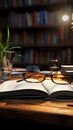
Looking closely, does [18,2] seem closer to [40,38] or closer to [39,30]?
[39,30]

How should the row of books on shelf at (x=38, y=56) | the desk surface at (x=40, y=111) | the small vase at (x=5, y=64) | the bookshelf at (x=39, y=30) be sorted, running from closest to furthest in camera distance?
the desk surface at (x=40, y=111) → the small vase at (x=5, y=64) → the bookshelf at (x=39, y=30) → the row of books on shelf at (x=38, y=56)

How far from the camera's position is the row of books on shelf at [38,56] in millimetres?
3102

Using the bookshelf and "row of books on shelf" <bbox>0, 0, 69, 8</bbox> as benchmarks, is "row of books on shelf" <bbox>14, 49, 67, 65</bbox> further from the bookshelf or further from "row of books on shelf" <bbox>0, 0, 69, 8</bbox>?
"row of books on shelf" <bbox>0, 0, 69, 8</bbox>

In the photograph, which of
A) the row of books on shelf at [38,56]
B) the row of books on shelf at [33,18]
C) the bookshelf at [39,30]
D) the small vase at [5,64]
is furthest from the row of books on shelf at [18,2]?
the small vase at [5,64]

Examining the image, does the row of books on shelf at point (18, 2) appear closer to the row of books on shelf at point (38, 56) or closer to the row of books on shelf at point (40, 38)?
the row of books on shelf at point (40, 38)

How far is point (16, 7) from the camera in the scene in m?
3.16

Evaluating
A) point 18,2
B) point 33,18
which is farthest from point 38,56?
point 18,2

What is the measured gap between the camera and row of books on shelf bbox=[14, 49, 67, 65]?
310 centimetres

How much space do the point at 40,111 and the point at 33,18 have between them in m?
2.60

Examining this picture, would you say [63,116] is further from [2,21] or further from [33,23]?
[2,21]

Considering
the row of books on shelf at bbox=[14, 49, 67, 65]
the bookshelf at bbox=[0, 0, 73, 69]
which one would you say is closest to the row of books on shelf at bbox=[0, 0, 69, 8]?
the bookshelf at bbox=[0, 0, 73, 69]

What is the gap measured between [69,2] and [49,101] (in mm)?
2453

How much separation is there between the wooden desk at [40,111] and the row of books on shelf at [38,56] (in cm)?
238

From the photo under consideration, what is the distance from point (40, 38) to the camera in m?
3.14
